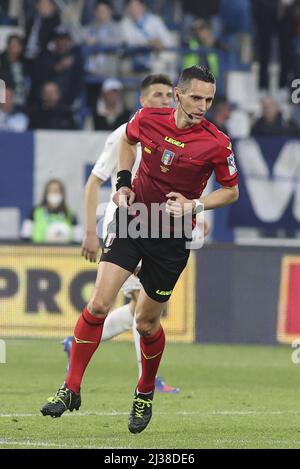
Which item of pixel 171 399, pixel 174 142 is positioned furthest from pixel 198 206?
pixel 171 399

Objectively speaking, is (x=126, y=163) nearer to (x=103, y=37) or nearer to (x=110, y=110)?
(x=110, y=110)

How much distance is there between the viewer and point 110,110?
17125 mm

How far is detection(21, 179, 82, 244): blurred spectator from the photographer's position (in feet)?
49.4

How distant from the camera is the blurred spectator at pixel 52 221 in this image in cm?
1507

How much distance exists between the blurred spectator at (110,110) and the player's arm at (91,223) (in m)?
7.93

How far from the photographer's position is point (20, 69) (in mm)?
17859

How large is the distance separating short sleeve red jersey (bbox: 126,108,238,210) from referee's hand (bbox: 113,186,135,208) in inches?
4.8

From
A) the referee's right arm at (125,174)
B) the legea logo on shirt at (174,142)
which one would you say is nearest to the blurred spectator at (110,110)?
the referee's right arm at (125,174)

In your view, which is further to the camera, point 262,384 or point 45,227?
point 45,227

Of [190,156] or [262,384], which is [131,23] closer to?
[262,384]

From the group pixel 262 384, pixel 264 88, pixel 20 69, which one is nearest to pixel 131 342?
pixel 262 384

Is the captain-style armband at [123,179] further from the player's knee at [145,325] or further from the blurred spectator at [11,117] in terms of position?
the blurred spectator at [11,117]

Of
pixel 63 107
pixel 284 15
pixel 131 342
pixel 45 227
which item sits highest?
pixel 284 15
